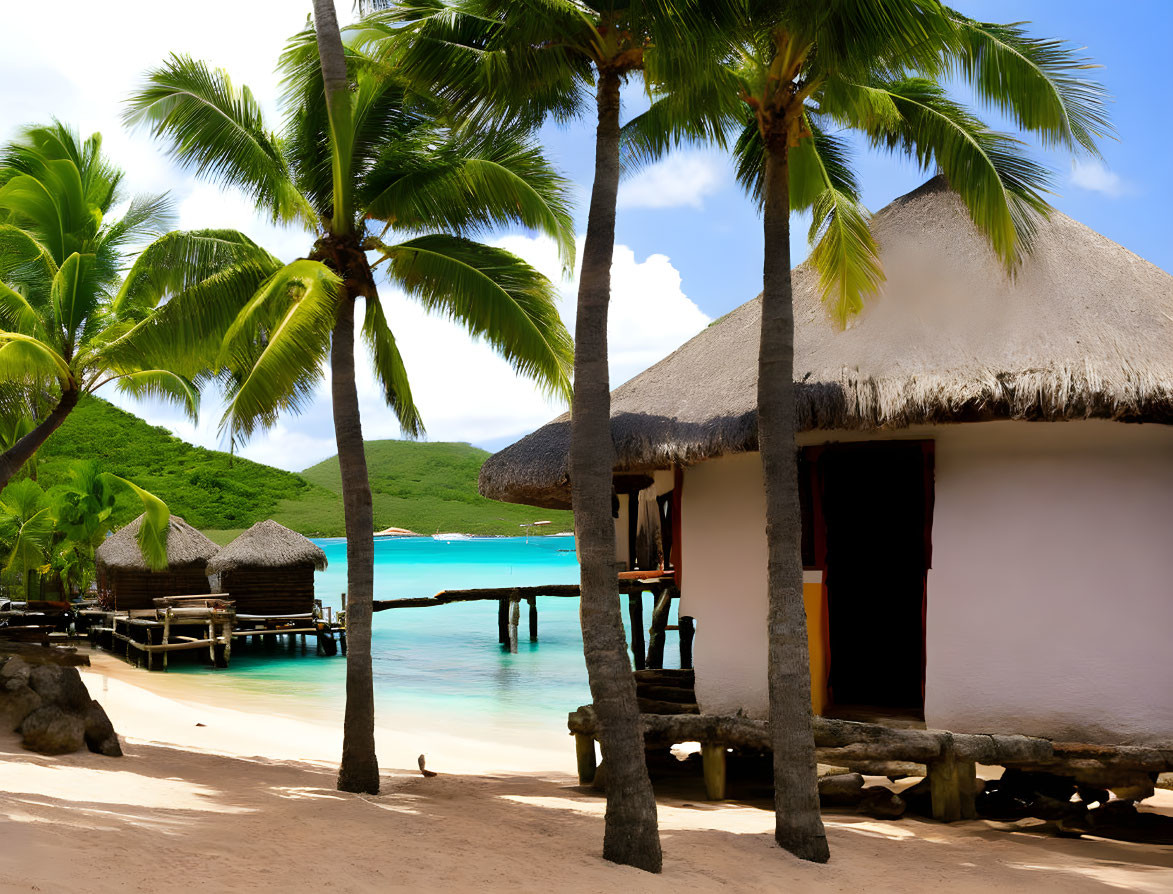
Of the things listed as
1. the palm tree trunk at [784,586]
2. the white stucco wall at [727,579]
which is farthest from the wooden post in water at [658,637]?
the palm tree trunk at [784,586]

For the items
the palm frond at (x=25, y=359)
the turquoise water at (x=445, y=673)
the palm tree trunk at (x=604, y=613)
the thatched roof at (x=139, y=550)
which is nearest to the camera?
the palm tree trunk at (x=604, y=613)

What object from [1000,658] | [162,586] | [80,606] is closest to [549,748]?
[1000,658]

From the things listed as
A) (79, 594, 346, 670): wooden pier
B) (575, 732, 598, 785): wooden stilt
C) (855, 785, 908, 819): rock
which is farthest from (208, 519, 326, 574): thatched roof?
(855, 785, 908, 819): rock

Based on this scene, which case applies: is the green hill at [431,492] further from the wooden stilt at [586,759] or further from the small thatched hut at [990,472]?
the small thatched hut at [990,472]

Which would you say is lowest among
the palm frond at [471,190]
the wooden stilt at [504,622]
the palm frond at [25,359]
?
the wooden stilt at [504,622]

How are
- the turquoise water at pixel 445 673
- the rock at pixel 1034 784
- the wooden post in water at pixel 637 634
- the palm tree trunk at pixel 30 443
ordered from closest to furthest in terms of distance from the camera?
the rock at pixel 1034 784 < the palm tree trunk at pixel 30 443 < the turquoise water at pixel 445 673 < the wooden post in water at pixel 637 634

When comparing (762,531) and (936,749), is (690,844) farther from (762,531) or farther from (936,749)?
(762,531)

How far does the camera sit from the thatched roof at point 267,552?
27.6 m

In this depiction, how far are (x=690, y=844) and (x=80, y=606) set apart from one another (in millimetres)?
29650

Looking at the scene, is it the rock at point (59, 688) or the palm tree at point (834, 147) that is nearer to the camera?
the palm tree at point (834, 147)

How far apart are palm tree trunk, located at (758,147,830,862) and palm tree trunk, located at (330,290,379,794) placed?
374 cm

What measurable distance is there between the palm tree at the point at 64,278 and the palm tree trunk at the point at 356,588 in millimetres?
3046

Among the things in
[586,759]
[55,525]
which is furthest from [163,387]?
[55,525]

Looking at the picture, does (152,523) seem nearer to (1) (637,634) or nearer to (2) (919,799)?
(1) (637,634)
